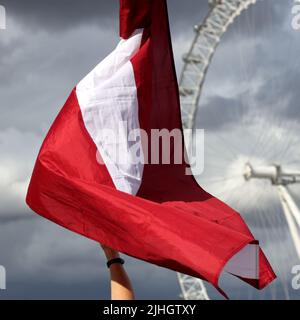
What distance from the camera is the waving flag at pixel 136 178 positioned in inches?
279

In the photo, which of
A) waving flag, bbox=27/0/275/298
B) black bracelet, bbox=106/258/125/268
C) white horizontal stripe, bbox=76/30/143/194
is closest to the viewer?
black bracelet, bbox=106/258/125/268

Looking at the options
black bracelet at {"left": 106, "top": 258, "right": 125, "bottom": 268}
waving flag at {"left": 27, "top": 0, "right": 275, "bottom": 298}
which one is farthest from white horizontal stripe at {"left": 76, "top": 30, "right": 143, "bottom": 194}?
black bracelet at {"left": 106, "top": 258, "right": 125, "bottom": 268}

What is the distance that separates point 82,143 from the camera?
314 inches

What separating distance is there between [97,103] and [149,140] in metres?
0.65

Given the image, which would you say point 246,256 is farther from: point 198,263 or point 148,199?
point 148,199

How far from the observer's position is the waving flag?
708cm

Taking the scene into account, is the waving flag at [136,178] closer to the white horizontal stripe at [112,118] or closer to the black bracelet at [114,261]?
the white horizontal stripe at [112,118]

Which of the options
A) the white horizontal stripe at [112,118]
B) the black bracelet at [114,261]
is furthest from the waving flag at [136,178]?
the black bracelet at [114,261]

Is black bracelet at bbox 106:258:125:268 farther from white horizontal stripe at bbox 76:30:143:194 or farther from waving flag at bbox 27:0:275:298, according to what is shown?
white horizontal stripe at bbox 76:30:143:194

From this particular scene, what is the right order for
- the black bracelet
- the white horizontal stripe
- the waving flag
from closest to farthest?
the black bracelet
the waving flag
the white horizontal stripe

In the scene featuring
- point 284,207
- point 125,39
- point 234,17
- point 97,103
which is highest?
point 234,17

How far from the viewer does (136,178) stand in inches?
318

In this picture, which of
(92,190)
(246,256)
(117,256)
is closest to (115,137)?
(92,190)

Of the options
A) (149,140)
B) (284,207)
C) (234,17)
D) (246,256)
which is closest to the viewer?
(246,256)
